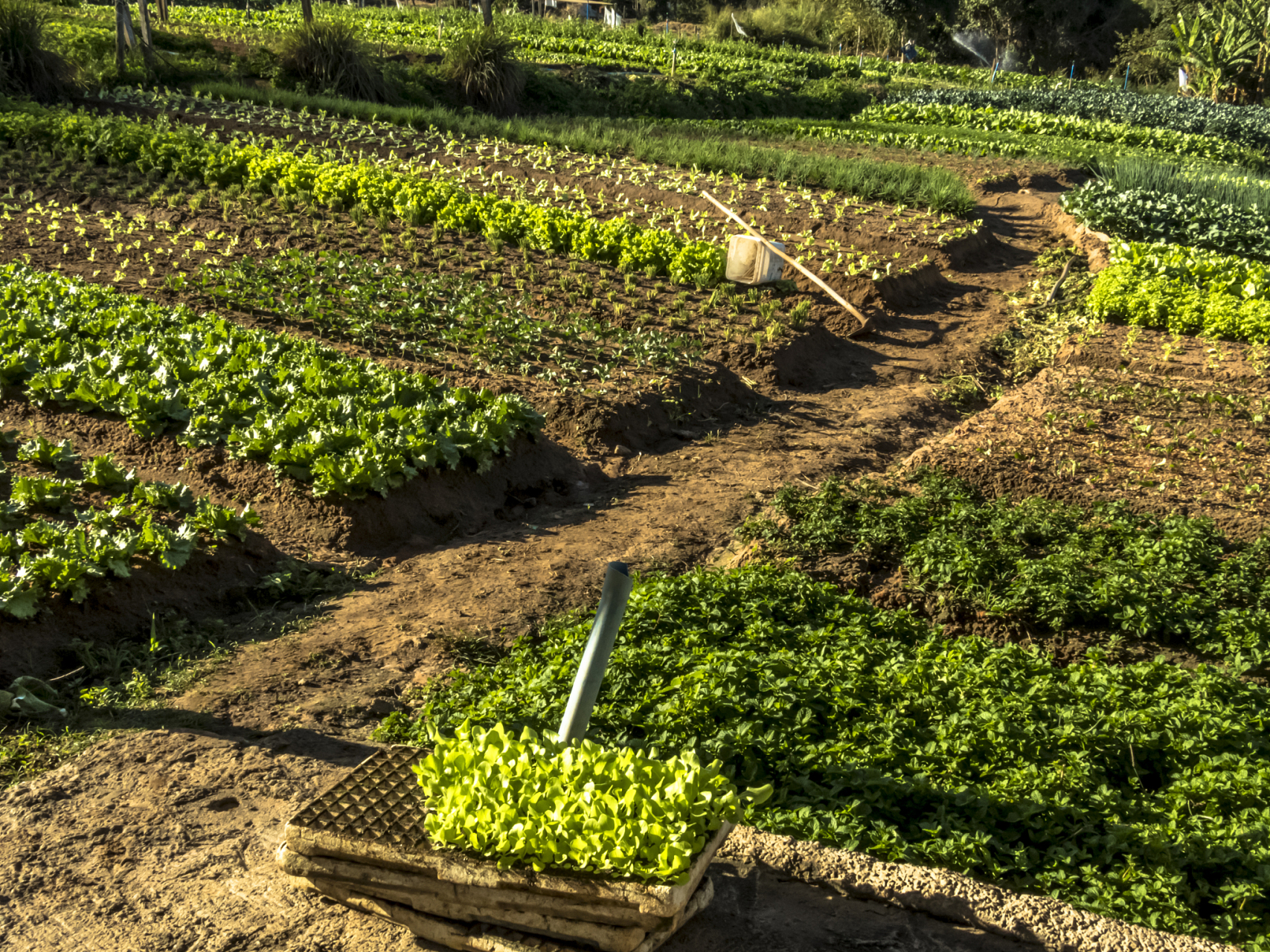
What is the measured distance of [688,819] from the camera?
291 centimetres

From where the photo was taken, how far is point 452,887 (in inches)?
118

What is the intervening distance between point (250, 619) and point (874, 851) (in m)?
3.74

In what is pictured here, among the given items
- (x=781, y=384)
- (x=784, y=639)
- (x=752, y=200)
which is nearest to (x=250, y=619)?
(x=784, y=639)

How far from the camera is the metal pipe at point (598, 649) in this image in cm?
300

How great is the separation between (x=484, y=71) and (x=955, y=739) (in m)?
21.3

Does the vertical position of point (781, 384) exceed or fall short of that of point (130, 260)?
it falls short

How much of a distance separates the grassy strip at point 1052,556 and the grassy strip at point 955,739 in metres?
0.50

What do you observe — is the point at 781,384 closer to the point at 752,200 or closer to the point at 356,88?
the point at 752,200

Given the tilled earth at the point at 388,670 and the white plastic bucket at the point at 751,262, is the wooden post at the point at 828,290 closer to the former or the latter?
the white plastic bucket at the point at 751,262

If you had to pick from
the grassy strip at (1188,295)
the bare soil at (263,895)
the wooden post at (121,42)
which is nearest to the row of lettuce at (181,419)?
the bare soil at (263,895)

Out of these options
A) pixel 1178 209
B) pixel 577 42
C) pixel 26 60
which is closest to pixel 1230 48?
pixel 577 42

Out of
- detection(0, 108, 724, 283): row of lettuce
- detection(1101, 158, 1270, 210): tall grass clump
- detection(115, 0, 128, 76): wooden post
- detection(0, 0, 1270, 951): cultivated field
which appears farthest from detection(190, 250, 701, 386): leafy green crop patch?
detection(115, 0, 128, 76): wooden post

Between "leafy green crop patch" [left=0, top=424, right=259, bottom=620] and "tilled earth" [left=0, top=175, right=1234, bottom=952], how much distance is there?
0.19 m

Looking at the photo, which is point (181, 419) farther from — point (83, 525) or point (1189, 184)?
point (1189, 184)
